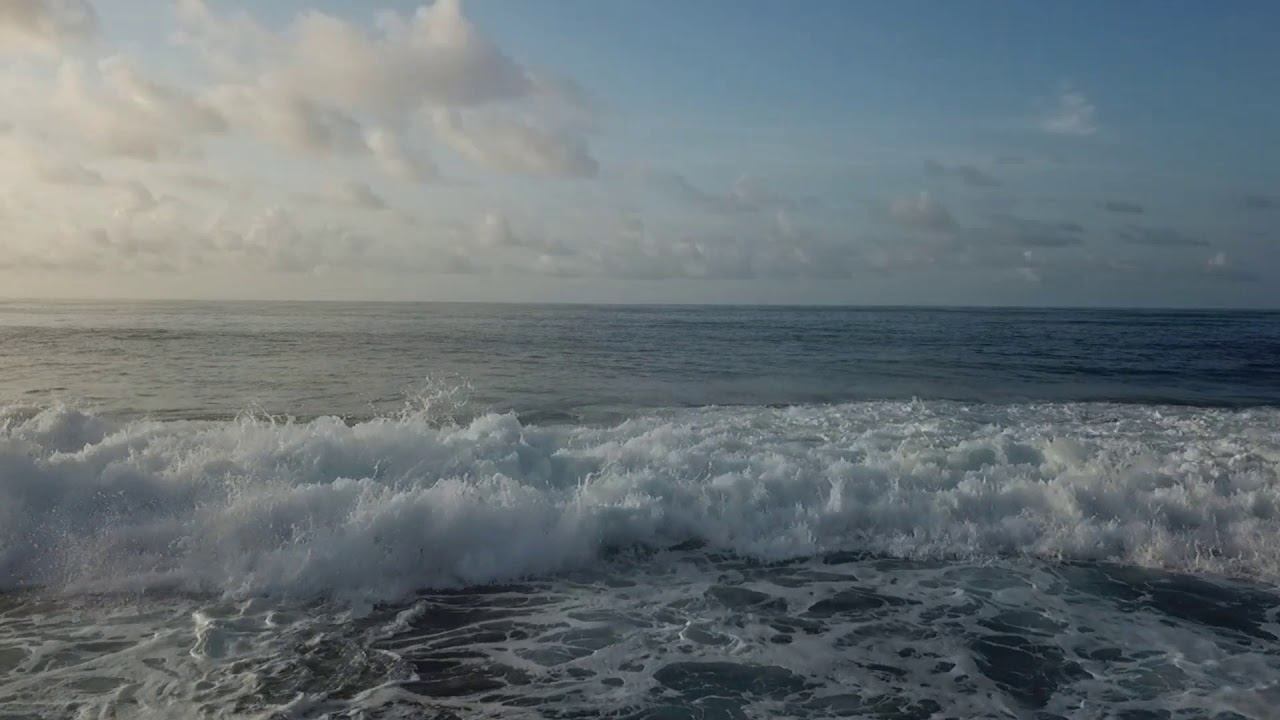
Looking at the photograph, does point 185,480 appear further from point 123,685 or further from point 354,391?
point 354,391

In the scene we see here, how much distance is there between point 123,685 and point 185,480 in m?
4.72

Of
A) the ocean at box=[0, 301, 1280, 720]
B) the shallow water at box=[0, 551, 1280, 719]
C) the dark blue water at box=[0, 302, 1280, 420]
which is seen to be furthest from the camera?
the dark blue water at box=[0, 302, 1280, 420]

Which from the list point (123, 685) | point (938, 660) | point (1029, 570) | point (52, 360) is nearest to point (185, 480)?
point (123, 685)

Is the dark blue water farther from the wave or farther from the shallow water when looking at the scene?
the shallow water

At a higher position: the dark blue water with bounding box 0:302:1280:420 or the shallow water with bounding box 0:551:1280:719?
the dark blue water with bounding box 0:302:1280:420

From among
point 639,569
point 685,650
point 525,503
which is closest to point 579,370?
point 525,503

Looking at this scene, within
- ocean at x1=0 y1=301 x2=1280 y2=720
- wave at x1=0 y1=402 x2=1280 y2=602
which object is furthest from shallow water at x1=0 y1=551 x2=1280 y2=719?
wave at x1=0 y1=402 x2=1280 y2=602

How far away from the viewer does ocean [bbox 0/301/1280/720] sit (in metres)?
6.57

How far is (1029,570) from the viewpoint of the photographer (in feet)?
31.1

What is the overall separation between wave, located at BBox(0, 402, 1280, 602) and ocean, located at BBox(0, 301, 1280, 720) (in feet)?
0.15

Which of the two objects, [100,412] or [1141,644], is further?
[100,412]

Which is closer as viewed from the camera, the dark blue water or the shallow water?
the shallow water

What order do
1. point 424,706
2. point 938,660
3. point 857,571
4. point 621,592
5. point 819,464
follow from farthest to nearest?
point 819,464 < point 857,571 < point 621,592 < point 938,660 < point 424,706

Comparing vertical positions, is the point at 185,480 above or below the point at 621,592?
above
